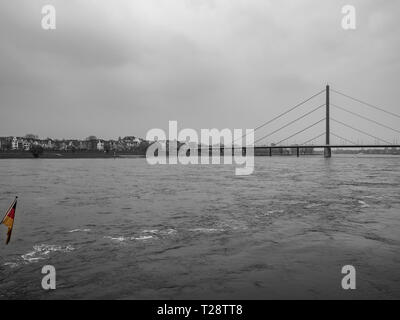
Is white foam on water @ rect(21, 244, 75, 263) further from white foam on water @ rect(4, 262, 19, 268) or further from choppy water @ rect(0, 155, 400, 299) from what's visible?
white foam on water @ rect(4, 262, 19, 268)

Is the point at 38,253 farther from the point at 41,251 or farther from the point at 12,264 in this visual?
the point at 12,264

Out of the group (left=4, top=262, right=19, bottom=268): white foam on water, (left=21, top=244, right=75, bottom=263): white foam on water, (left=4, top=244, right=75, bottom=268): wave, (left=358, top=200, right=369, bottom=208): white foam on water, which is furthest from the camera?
(left=358, top=200, right=369, bottom=208): white foam on water

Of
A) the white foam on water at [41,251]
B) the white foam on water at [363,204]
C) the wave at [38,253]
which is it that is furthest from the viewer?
the white foam on water at [363,204]

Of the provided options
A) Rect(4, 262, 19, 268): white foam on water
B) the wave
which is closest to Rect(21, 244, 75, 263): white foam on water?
the wave

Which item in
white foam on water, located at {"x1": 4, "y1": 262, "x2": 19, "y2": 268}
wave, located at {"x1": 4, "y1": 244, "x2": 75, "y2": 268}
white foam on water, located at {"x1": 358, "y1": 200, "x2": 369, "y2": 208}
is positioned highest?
white foam on water, located at {"x1": 358, "y1": 200, "x2": 369, "y2": 208}

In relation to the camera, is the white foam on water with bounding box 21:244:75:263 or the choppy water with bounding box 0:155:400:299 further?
the white foam on water with bounding box 21:244:75:263

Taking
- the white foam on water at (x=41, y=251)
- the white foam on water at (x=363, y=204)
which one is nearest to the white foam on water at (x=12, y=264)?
the white foam on water at (x=41, y=251)

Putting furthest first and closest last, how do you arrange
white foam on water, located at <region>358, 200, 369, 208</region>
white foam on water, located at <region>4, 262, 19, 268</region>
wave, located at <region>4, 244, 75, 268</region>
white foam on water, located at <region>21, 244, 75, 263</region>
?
white foam on water, located at <region>358, 200, 369, 208</region>, white foam on water, located at <region>21, 244, 75, 263</region>, wave, located at <region>4, 244, 75, 268</region>, white foam on water, located at <region>4, 262, 19, 268</region>

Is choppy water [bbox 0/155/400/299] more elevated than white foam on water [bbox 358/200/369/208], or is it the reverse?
white foam on water [bbox 358/200/369/208]

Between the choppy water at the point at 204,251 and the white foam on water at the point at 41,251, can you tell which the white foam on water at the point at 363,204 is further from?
the white foam on water at the point at 41,251

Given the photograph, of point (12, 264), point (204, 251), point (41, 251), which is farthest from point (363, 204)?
point (12, 264)
